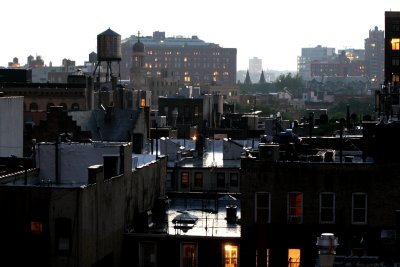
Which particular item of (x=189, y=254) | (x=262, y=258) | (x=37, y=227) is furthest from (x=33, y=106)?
(x=37, y=227)

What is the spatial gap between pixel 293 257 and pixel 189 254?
202 inches

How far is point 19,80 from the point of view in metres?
148

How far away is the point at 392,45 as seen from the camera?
157 meters

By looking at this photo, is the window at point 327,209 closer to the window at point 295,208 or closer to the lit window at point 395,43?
the window at point 295,208

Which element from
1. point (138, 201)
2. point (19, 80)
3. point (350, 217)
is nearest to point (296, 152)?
point (350, 217)

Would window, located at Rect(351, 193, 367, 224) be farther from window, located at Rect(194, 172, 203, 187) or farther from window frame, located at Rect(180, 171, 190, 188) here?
window, located at Rect(194, 172, 203, 187)

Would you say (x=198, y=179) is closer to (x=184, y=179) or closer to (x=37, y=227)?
(x=184, y=179)

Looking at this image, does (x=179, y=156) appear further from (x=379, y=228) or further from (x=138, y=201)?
(x=379, y=228)

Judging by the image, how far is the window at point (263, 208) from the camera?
47.4 meters

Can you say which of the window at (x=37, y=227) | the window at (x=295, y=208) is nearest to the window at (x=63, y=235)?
the window at (x=37, y=227)

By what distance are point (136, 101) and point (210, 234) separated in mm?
124085

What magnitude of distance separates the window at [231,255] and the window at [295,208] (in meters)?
3.59

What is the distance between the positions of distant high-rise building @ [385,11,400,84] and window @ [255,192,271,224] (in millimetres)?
109750

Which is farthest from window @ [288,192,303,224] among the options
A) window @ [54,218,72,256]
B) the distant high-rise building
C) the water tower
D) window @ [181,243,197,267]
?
the distant high-rise building
